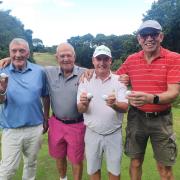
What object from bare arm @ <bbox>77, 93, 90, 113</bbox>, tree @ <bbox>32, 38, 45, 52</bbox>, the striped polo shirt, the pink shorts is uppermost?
the striped polo shirt

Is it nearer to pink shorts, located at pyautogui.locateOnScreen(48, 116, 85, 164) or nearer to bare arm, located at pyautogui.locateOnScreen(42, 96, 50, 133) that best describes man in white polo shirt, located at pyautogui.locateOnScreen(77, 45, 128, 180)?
pink shorts, located at pyautogui.locateOnScreen(48, 116, 85, 164)

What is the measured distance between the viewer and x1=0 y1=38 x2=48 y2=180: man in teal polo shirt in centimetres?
612

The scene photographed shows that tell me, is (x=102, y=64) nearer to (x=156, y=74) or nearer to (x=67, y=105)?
(x=156, y=74)

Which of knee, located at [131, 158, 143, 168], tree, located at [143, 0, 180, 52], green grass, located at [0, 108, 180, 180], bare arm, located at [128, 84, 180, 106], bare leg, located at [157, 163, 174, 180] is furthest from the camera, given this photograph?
tree, located at [143, 0, 180, 52]

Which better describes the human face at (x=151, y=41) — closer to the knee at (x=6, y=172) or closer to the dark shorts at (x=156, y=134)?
the dark shorts at (x=156, y=134)

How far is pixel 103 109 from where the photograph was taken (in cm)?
578

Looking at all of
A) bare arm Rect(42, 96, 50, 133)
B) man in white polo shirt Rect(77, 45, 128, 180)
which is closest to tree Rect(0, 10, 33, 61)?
bare arm Rect(42, 96, 50, 133)

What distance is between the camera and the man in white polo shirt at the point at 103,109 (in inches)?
227

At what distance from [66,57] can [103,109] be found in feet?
3.57

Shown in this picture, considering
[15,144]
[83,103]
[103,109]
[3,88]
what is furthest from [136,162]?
[3,88]

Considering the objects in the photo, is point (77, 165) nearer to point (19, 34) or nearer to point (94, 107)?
point (94, 107)

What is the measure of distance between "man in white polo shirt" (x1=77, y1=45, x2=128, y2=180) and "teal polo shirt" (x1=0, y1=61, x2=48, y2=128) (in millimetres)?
781

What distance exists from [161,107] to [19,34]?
64.7 meters

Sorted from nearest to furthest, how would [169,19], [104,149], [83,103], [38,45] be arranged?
[83,103]
[104,149]
[169,19]
[38,45]
